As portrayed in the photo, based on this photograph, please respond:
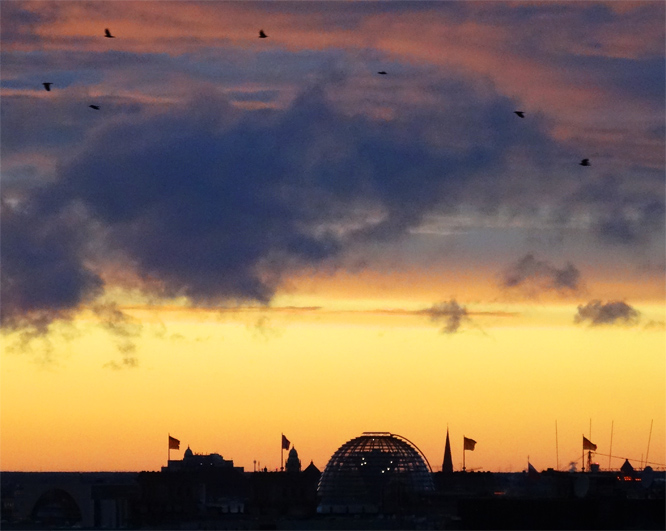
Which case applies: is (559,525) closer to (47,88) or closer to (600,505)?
(600,505)

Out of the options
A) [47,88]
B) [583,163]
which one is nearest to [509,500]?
[583,163]

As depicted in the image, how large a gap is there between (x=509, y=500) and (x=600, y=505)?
9.30 metres

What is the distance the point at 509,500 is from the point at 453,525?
15592mm

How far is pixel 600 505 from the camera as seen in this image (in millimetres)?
181625

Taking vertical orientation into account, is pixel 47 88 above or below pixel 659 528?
above

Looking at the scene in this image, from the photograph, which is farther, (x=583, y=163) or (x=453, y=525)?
(x=453, y=525)

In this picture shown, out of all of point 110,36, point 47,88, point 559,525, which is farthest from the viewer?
point 559,525

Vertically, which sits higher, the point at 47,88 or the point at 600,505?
the point at 47,88

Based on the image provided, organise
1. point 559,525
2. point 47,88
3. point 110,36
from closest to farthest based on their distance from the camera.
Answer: point 110,36 → point 47,88 → point 559,525

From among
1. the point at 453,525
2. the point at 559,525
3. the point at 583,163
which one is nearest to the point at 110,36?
the point at 583,163

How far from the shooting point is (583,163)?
120 meters

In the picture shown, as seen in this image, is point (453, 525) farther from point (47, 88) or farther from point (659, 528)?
point (47, 88)

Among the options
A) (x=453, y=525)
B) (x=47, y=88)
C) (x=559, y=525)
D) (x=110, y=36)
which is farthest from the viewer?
(x=453, y=525)

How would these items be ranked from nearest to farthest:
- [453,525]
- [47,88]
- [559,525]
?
[47,88] → [559,525] → [453,525]
